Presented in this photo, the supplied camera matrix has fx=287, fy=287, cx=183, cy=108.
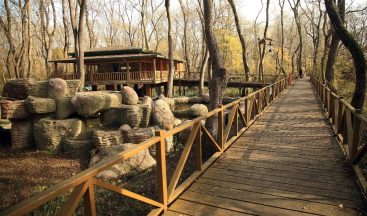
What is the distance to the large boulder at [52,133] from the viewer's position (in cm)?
1220

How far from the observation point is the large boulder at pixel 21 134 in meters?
12.8

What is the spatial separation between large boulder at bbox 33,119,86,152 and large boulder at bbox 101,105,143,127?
1.46 meters

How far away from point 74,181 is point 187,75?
3416 cm

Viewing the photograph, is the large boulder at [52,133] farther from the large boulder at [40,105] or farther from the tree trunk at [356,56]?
the tree trunk at [356,56]

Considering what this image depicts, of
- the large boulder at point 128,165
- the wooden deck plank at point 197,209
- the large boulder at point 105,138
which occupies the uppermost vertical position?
the wooden deck plank at point 197,209

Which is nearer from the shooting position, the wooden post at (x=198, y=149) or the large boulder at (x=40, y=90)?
the wooden post at (x=198, y=149)

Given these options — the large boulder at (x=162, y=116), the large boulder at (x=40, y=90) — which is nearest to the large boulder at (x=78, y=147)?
the large boulder at (x=40, y=90)

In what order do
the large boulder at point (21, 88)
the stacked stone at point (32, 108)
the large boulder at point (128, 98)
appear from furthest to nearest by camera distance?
the large boulder at point (128, 98) < the large boulder at point (21, 88) < the stacked stone at point (32, 108)

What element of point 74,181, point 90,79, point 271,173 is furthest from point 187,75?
point 74,181

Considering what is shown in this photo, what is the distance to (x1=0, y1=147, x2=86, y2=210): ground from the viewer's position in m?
8.55

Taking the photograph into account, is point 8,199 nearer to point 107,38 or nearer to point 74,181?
point 74,181

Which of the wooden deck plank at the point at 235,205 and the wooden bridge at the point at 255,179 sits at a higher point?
the wooden bridge at the point at 255,179

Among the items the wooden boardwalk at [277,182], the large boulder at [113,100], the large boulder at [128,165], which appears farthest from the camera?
the large boulder at [113,100]

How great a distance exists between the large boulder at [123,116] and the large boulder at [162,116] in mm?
747
